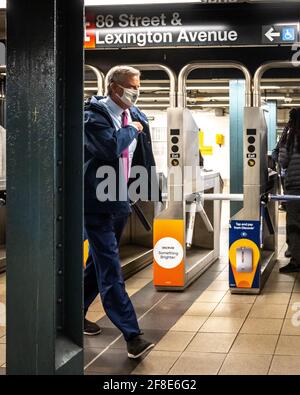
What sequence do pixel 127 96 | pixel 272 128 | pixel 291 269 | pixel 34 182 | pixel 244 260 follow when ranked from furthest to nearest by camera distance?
1. pixel 272 128
2. pixel 291 269
3. pixel 244 260
4. pixel 127 96
5. pixel 34 182

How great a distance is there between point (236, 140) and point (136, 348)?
5276mm

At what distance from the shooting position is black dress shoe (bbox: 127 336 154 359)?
331 centimetres

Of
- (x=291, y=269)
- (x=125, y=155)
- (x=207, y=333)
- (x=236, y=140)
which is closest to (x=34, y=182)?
(x=125, y=155)

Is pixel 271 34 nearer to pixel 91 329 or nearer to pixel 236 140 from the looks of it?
pixel 91 329

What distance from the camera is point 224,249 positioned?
7402mm

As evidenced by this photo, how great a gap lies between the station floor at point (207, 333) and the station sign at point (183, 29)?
1.85 meters

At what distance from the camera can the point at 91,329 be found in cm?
384

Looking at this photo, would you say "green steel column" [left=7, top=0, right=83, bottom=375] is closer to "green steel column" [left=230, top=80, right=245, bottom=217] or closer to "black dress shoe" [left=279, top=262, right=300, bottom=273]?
"black dress shoe" [left=279, top=262, right=300, bottom=273]

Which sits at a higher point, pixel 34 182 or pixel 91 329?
pixel 34 182

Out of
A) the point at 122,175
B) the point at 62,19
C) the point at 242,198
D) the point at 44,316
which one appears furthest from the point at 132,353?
the point at 242,198

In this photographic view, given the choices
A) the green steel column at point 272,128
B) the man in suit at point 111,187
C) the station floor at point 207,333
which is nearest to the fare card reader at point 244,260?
the station floor at point 207,333

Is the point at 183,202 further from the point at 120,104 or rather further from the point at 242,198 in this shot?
the point at 120,104

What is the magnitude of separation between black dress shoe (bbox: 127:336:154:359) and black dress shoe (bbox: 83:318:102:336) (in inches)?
20.6

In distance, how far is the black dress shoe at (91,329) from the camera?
3826mm
